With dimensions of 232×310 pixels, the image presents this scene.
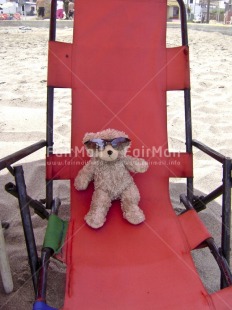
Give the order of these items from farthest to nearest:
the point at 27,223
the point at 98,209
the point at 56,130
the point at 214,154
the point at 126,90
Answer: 1. the point at 56,130
2. the point at 126,90
3. the point at 98,209
4. the point at 214,154
5. the point at 27,223

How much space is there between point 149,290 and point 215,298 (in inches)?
8.9

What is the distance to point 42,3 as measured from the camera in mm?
18188

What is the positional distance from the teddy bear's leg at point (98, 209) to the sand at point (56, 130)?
0.28 m

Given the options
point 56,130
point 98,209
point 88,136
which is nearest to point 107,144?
point 88,136

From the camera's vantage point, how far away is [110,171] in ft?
5.84

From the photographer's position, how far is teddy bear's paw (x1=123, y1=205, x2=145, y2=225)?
1680mm

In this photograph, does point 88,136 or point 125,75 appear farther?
point 125,75

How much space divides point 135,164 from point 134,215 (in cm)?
25

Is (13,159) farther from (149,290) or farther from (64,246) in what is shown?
(149,290)

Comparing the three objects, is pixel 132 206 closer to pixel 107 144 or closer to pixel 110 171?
pixel 110 171

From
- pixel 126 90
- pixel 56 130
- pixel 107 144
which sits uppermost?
pixel 126 90

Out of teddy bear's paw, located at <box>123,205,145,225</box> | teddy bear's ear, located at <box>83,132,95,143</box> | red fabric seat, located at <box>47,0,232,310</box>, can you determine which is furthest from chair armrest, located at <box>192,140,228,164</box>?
teddy bear's ear, located at <box>83,132,95,143</box>

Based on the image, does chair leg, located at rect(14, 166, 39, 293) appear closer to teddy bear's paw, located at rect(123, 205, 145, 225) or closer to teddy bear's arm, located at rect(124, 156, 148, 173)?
teddy bear's paw, located at rect(123, 205, 145, 225)

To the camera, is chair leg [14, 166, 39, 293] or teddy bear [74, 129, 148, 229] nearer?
chair leg [14, 166, 39, 293]
